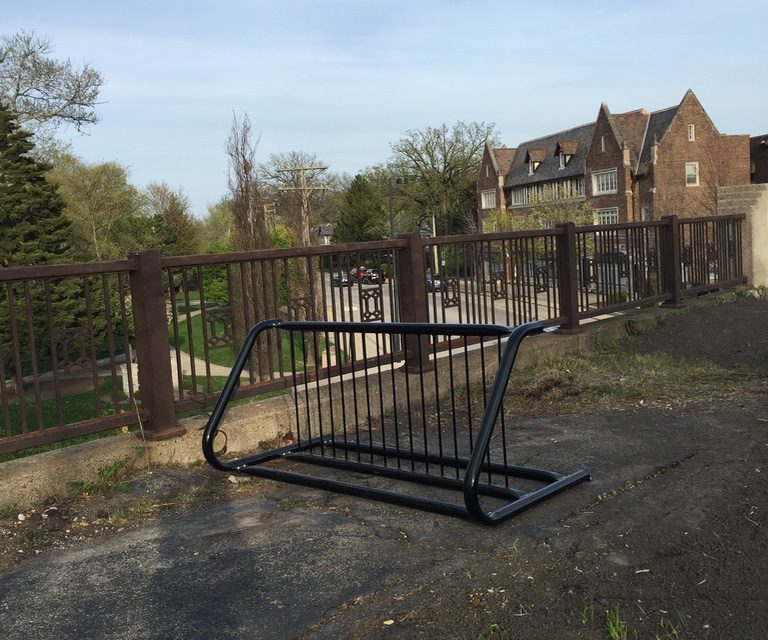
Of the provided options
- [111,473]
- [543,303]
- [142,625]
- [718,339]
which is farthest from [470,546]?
[718,339]

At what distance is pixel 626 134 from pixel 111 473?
187 ft

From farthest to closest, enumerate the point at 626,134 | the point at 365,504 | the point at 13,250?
the point at 626,134
the point at 13,250
the point at 365,504

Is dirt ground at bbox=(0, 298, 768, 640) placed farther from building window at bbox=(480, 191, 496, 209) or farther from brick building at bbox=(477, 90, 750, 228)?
building window at bbox=(480, 191, 496, 209)

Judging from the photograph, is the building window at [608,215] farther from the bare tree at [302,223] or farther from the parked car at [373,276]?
the parked car at [373,276]

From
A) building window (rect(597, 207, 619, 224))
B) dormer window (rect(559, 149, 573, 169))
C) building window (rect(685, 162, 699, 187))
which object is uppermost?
dormer window (rect(559, 149, 573, 169))

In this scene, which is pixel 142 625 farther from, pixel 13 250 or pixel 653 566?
pixel 13 250

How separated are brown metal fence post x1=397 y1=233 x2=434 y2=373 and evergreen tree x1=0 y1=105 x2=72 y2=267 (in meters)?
20.8

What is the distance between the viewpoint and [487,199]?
74.4 meters

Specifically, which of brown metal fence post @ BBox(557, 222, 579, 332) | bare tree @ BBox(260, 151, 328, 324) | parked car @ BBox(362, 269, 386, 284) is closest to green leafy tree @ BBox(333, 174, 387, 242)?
bare tree @ BBox(260, 151, 328, 324)

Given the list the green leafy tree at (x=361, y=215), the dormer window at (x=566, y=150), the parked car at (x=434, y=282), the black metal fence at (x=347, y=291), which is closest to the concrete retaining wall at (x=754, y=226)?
the black metal fence at (x=347, y=291)

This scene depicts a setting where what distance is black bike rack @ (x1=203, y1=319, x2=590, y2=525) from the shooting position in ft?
12.3

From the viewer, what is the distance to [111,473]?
4.66m

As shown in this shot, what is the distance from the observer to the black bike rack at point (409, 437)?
147 inches

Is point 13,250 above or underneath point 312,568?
above
